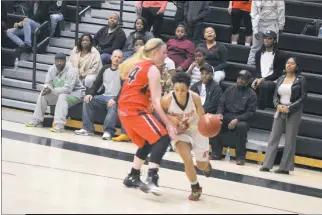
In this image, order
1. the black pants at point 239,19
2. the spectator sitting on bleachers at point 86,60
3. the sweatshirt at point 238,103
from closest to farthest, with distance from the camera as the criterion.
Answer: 1. the sweatshirt at point 238,103
2. the spectator sitting on bleachers at point 86,60
3. the black pants at point 239,19

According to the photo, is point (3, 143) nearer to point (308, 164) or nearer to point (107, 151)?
point (107, 151)

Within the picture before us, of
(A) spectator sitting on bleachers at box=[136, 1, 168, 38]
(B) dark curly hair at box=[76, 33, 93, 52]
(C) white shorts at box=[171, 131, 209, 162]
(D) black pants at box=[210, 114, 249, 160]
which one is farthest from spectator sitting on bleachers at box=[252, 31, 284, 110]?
(C) white shorts at box=[171, 131, 209, 162]

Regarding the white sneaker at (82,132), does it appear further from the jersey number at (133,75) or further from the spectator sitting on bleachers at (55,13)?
the jersey number at (133,75)

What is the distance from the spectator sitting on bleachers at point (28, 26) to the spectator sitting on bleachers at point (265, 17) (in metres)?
4.34

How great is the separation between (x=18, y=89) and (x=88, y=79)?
1901mm

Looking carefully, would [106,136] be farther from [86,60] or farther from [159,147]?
[159,147]

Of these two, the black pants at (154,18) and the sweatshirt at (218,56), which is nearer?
the sweatshirt at (218,56)

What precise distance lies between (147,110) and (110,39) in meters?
5.50

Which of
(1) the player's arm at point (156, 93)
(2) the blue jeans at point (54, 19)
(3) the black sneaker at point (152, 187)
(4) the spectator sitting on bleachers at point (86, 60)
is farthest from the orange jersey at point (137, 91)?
(2) the blue jeans at point (54, 19)

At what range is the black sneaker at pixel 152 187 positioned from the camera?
7824 mm

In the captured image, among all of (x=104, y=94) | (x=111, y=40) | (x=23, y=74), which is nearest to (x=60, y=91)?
(x=104, y=94)

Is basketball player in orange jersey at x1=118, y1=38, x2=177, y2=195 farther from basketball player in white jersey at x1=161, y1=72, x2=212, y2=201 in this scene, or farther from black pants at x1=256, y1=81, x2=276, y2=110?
black pants at x1=256, y1=81, x2=276, y2=110

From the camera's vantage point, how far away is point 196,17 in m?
13.3

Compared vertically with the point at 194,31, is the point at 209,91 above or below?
below
